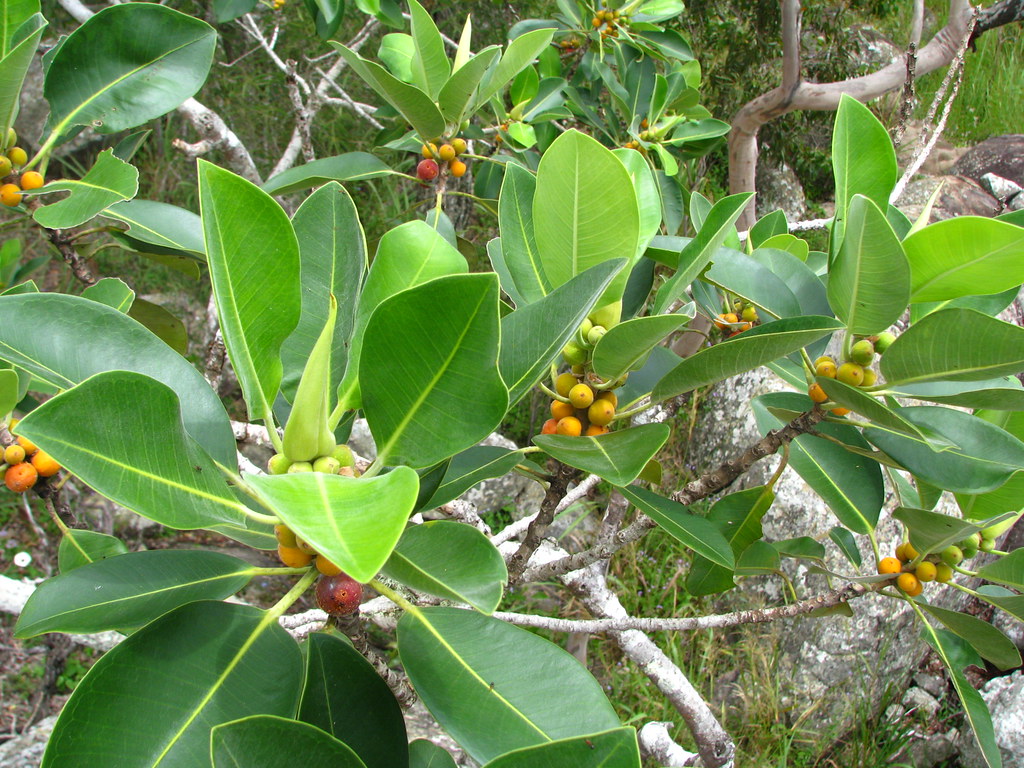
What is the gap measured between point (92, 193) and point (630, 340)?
32.9 inches

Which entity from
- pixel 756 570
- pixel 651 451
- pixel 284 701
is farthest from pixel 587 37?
pixel 284 701

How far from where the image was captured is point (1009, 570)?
1.01 meters

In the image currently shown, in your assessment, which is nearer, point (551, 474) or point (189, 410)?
point (189, 410)

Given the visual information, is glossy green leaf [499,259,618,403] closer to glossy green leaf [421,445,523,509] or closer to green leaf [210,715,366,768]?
glossy green leaf [421,445,523,509]

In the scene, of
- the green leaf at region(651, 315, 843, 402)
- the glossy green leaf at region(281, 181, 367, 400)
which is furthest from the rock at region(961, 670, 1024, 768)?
the glossy green leaf at region(281, 181, 367, 400)

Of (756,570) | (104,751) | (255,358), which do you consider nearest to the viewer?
(104,751)

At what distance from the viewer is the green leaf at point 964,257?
632mm

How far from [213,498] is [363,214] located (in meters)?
4.02

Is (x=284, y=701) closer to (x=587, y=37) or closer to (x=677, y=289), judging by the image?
(x=677, y=289)

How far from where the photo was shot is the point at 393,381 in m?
0.58

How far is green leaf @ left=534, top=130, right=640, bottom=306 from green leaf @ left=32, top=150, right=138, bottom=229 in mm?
627

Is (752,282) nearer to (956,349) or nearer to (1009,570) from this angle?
(956,349)

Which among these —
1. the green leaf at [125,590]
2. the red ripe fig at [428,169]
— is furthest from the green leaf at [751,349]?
the red ripe fig at [428,169]

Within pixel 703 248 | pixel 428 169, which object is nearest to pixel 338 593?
pixel 703 248
